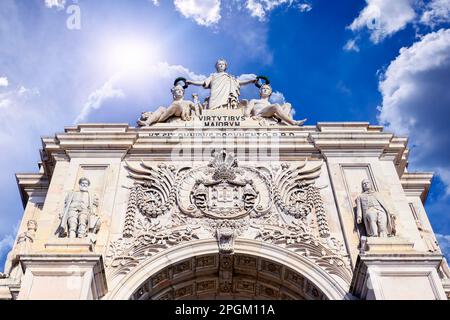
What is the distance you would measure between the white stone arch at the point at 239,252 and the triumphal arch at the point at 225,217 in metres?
0.03

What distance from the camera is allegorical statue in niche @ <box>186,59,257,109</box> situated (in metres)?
21.0

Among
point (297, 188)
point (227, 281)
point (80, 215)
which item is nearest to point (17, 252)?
point (80, 215)

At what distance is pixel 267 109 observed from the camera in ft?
65.6

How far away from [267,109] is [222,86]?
2.83 metres

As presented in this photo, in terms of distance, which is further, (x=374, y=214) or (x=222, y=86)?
(x=222, y=86)

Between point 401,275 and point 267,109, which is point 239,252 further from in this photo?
point 267,109

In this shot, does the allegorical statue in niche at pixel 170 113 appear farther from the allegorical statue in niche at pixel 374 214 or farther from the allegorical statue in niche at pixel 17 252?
the allegorical statue in niche at pixel 374 214

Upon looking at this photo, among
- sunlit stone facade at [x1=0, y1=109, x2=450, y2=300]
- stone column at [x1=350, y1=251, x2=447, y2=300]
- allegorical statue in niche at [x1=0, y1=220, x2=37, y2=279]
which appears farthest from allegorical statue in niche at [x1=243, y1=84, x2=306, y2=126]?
allegorical statue in niche at [x1=0, y1=220, x2=37, y2=279]

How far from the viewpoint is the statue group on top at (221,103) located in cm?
1981

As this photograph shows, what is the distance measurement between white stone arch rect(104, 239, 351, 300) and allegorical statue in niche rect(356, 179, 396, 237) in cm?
174

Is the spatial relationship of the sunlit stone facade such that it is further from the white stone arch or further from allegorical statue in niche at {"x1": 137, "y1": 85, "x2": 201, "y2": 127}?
allegorical statue in niche at {"x1": 137, "y1": 85, "x2": 201, "y2": 127}

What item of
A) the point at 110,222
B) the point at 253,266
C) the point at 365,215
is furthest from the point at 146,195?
the point at 365,215

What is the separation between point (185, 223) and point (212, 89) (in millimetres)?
8378

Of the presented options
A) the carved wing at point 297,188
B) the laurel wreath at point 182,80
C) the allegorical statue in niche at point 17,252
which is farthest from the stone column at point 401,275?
the laurel wreath at point 182,80
